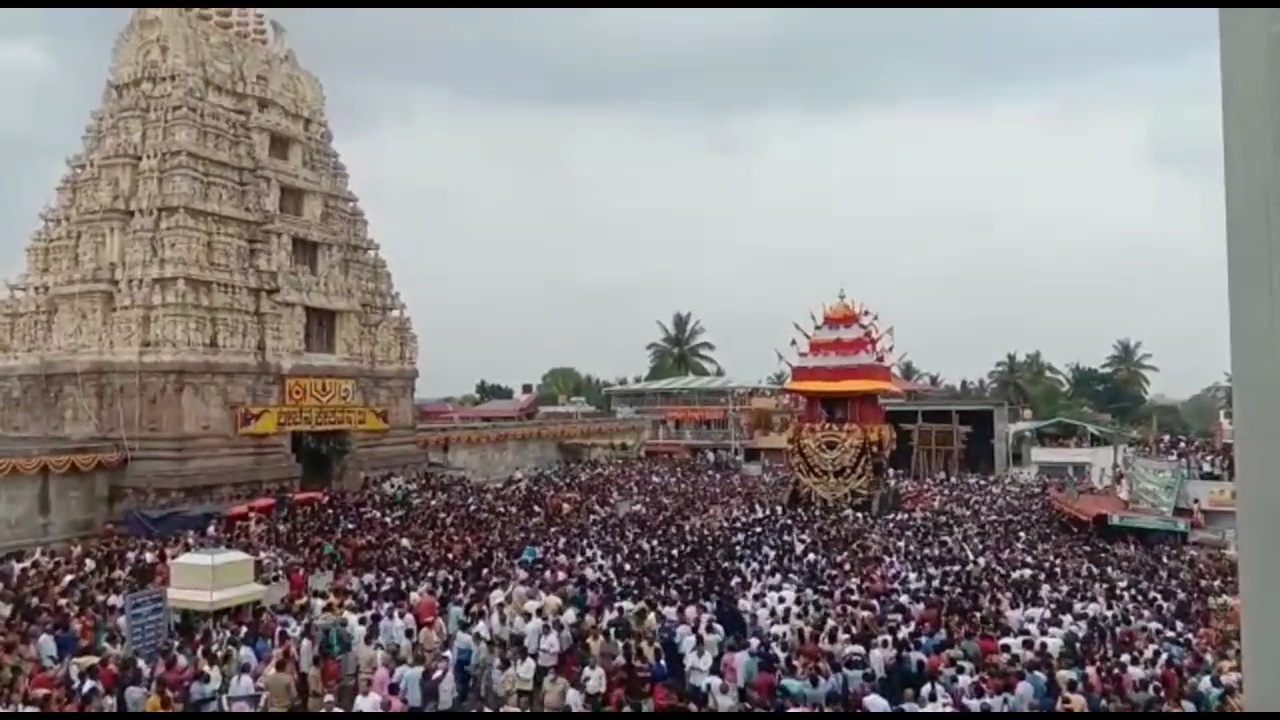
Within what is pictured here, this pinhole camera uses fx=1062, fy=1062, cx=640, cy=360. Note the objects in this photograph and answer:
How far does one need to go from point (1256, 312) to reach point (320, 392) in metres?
28.0

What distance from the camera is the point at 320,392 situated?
1190 inches

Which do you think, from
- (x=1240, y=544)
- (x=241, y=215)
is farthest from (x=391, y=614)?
(x=241, y=215)

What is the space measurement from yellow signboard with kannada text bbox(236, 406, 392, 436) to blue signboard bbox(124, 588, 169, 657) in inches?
634

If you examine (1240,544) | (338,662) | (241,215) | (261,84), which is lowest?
(338,662)

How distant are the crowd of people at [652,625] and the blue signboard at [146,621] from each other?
39 centimetres

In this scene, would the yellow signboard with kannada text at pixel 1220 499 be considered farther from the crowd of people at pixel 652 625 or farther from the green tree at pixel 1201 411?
the green tree at pixel 1201 411

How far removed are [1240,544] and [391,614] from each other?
9.45 m

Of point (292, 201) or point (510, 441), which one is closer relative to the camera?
point (292, 201)

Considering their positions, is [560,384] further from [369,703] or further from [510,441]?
[369,703]

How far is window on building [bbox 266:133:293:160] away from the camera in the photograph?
1248 inches

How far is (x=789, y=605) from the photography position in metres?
12.9

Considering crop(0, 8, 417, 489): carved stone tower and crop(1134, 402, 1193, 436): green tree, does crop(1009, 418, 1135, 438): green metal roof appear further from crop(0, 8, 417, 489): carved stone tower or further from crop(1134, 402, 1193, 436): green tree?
crop(0, 8, 417, 489): carved stone tower

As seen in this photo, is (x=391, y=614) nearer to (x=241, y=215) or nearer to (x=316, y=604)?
(x=316, y=604)

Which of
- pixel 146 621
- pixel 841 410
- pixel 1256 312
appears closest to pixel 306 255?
pixel 841 410
